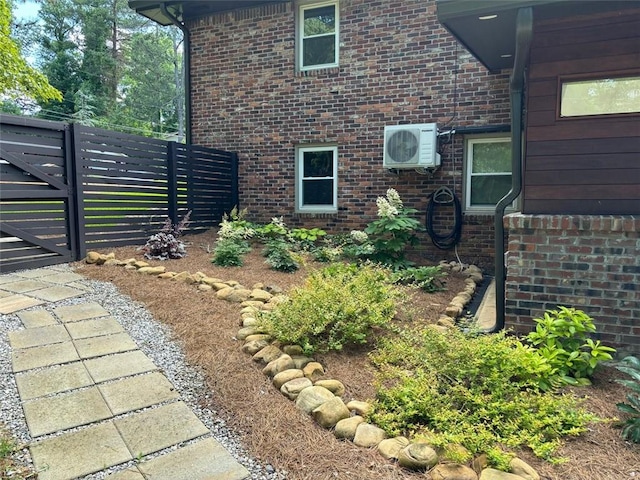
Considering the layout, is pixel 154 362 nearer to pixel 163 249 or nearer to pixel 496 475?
pixel 496 475

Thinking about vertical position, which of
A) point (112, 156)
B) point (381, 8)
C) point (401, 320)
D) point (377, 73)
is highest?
point (381, 8)

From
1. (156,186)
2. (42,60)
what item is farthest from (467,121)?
(42,60)

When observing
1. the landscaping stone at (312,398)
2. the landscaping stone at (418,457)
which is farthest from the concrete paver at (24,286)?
the landscaping stone at (418,457)

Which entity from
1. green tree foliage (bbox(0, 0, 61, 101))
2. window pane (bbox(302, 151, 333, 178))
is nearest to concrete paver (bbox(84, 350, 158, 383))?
window pane (bbox(302, 151, 333, 178))

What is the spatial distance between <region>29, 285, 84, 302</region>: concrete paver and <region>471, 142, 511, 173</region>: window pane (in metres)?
5.44

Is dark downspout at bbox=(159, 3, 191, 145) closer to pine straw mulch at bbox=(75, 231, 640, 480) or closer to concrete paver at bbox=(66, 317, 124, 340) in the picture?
pine straw mulch at bbox=(75, 231, 640, 480)

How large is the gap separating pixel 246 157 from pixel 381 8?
10.9ft

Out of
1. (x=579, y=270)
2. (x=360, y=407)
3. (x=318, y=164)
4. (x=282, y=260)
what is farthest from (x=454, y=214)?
(x=360, y=407)

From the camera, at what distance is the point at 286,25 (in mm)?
7414

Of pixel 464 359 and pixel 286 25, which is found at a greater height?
pixel 286 25

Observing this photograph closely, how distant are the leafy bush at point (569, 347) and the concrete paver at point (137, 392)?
7.35ft

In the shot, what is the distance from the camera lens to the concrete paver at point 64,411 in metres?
2.07

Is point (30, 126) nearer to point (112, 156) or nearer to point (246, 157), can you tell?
point (112, 156)

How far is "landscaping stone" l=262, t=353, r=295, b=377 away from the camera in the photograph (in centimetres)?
258
